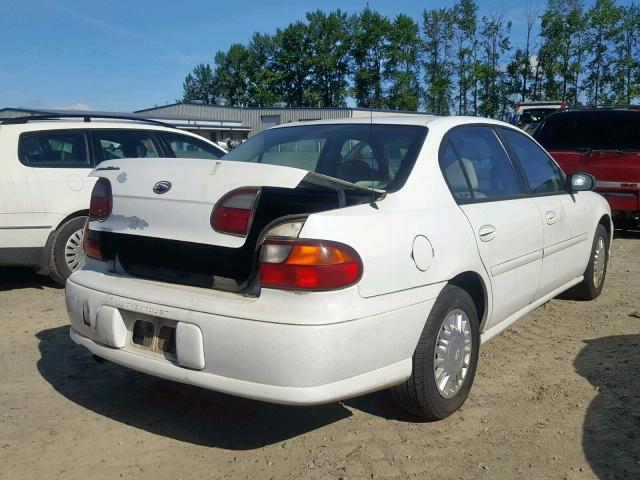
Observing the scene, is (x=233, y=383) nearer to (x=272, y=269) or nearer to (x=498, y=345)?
(x=272, y=269)

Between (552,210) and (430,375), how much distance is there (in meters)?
1.88

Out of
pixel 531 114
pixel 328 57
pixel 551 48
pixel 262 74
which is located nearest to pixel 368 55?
pixel 328 57

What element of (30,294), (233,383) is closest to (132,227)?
(233,383)

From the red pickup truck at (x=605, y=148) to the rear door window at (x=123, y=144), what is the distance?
18.1ft

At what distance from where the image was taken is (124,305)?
2918mm

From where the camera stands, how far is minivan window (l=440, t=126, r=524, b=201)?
11.7 feet

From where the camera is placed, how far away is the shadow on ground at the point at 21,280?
6.30 m

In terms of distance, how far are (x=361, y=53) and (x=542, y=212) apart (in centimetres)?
7844

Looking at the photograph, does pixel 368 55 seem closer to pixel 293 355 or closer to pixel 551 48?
pixel 551 48

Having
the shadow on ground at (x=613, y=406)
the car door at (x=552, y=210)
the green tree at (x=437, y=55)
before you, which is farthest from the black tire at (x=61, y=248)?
the green tree at (x=437, y=55)

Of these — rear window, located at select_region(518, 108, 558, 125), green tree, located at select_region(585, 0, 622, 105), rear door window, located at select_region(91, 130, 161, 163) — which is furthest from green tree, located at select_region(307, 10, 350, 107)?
→ rear door window, located at select_region(91, 130, 161, 163)

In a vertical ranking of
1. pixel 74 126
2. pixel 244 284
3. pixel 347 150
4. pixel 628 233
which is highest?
pixel 74 126

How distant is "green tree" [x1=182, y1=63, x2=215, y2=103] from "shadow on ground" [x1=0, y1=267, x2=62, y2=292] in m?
94.5

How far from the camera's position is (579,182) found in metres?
4.76
